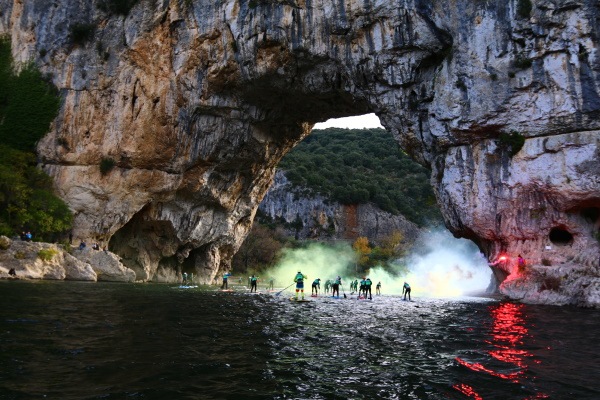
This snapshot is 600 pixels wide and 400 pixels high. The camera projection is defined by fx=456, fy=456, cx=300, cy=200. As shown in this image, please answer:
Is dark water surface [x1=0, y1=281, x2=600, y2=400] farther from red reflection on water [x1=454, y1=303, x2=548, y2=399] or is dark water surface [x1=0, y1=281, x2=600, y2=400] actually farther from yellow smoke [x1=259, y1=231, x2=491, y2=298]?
yellow smoke [x1=259, y1=231, x2=491, y2=298]

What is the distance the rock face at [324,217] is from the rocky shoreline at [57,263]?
58.1m

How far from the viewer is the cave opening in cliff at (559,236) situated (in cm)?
2353

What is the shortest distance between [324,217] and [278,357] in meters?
82.3

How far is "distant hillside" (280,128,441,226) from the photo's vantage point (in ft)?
298

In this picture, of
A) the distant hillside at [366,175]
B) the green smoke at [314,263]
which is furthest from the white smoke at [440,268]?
the distant hillside at [366,175]

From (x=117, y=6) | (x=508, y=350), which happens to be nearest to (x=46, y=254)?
(x=117, y=6)

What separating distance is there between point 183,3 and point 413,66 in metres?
17.6

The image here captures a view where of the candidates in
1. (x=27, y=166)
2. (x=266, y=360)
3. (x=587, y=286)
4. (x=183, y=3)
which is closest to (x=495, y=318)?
(x=587, y=286)

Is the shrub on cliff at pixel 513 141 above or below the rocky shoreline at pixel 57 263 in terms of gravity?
above

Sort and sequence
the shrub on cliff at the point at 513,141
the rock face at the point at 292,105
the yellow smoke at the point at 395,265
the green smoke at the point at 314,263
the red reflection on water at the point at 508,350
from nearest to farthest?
1. the red reflection on water at the point at 508,350
2. the rock face at the point at 292,105
3. the shrub on cliff at the point at 513,141
4. the yellow smoke at the point at 395,265
5. the green smoke at the point at 314,263

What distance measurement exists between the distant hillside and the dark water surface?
7603 centimetres

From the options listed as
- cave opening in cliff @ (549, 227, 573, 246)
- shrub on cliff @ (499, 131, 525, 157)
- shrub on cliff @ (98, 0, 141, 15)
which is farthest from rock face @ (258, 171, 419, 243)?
shrub on cliff @ (499, 131, 525, 157)

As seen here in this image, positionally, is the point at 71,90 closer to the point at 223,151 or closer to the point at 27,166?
the point at 27,166

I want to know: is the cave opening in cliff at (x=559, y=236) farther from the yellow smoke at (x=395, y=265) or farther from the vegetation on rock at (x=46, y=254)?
the yellow smoke at (x=395, y=265)
